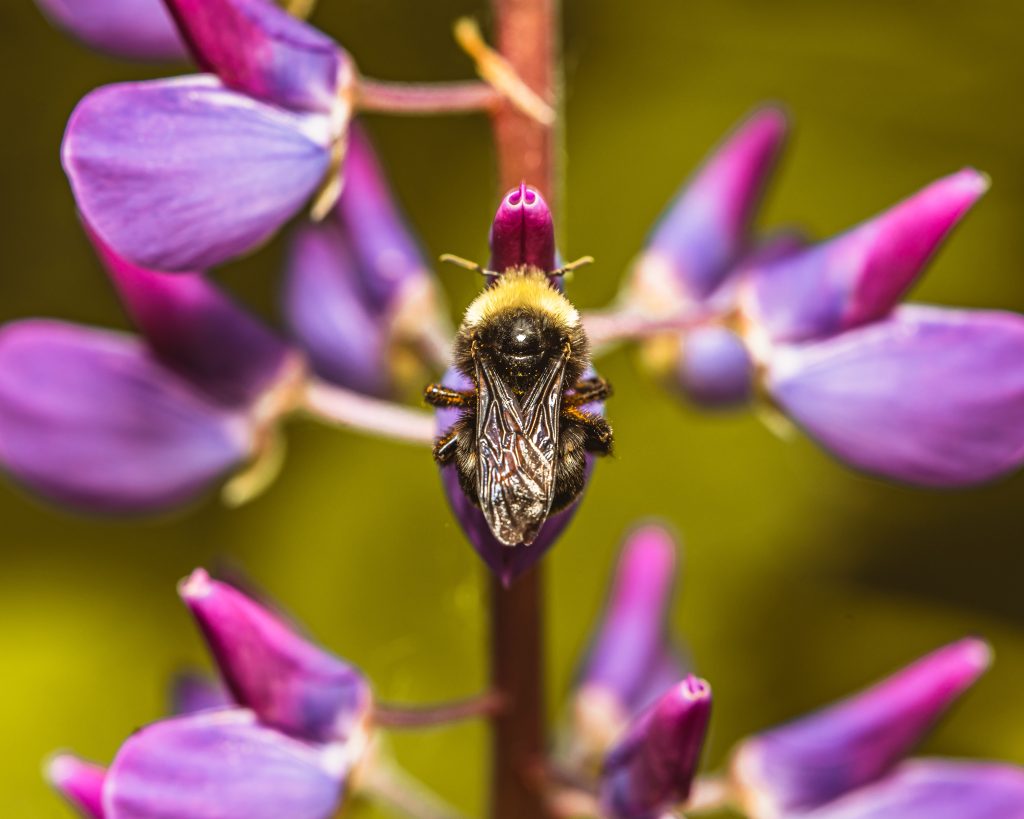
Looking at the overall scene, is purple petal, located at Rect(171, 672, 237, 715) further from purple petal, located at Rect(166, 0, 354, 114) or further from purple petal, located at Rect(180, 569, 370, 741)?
purple petal, located at Rect(166, 0, 354, 114)

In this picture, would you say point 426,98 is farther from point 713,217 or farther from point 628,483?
point 628,483

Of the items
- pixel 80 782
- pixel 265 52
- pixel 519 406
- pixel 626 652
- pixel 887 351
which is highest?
pixel 265 52

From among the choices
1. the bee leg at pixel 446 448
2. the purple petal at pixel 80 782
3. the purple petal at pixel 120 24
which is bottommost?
the purple petal at pixel 80 782

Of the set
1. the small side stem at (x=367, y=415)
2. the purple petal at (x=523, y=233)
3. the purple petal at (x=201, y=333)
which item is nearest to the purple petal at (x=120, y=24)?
the purple petal at (x=201, y=333)

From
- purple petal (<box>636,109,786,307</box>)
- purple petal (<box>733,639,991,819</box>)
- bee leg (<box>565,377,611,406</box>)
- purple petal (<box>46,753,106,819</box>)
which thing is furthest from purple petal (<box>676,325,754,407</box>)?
purple petal (<box>46,753,106,819</box>)

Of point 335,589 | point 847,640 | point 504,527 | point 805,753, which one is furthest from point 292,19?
point 847,640

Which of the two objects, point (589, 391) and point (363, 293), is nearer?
point (589, 391)

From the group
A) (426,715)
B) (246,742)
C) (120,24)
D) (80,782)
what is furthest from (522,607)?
(120,24)

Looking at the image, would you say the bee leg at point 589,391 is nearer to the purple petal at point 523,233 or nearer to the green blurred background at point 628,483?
the purple petal at point 523,233
